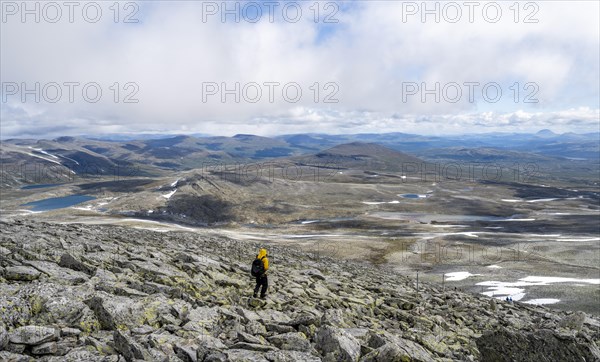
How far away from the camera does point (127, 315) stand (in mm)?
13578

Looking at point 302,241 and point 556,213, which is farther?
point 556,213

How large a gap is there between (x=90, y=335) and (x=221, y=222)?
5031 inches

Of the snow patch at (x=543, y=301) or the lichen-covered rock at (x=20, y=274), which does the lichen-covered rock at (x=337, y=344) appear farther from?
the snow patch at (x=543, y=301)

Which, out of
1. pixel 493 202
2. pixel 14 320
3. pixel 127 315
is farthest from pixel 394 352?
pixel 493 202

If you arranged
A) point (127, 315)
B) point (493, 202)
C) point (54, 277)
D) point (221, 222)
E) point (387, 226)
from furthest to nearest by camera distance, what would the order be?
point (493, 202) < point (221, 222) < point (387, 226) < point (54, 277) < point (127, 315)

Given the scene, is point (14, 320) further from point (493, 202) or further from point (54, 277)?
point (493, 202)

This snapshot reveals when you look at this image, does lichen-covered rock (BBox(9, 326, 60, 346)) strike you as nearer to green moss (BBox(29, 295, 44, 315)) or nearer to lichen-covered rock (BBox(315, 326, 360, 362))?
green moss (BBox(29, 295, 44, 315))

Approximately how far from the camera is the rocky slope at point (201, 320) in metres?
11.3

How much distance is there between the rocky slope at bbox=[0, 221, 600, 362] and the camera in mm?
11297

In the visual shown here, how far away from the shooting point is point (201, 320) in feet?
48.7

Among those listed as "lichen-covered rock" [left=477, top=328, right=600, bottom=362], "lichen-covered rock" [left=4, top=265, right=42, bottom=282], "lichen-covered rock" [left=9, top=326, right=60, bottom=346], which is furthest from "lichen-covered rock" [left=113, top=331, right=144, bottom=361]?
"lichen-covered rock" [left=477, top=328, right=600, bottom=362]

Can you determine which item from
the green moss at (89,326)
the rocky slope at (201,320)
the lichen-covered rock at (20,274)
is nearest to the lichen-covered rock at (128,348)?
the rocky slope at (201,320)

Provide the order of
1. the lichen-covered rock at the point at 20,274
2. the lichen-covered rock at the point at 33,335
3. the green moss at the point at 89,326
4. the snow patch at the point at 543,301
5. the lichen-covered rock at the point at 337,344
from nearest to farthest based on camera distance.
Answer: the lichen-covered rock at the point at 33,335, the green moss at the point at 89,326, the lichen-covered rock at the point at 337,344, the lichen-covered rock at the point at 20,274, the snow patch at the point at 543,301

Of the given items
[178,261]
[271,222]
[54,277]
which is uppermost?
[54,277]
